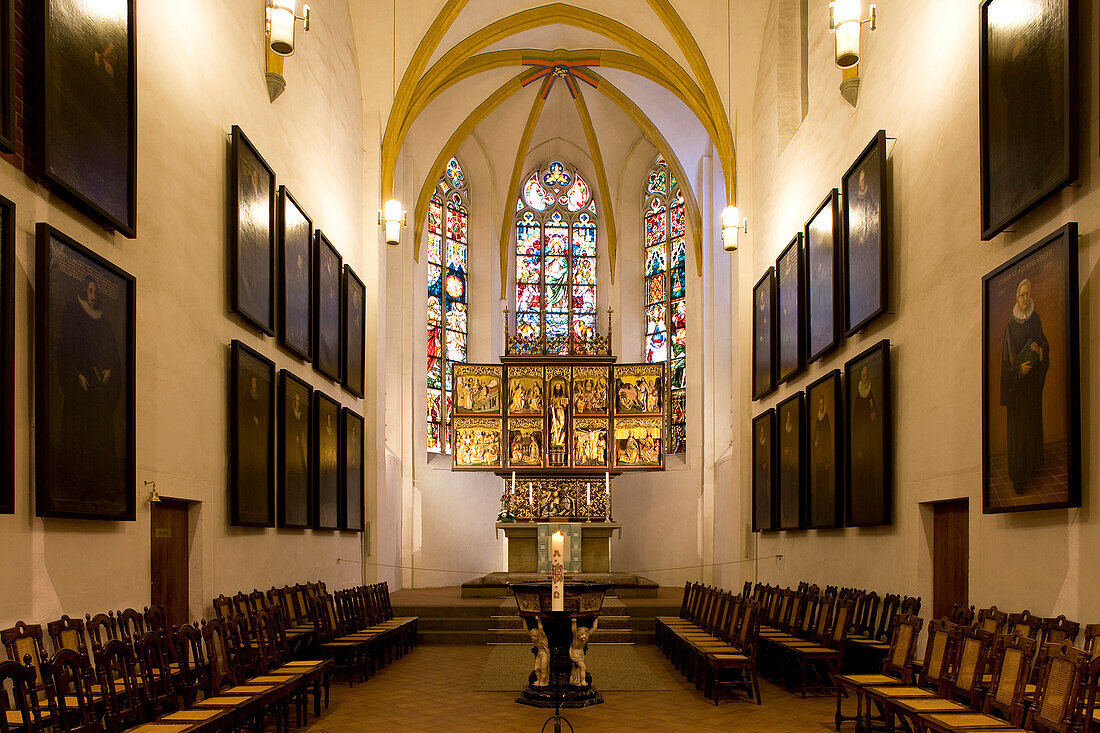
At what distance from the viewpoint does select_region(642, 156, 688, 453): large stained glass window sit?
2502 centimetres

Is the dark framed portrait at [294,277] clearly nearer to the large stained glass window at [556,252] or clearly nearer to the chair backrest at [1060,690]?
the chair backrest at [1060,690]

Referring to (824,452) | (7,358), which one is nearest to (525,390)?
(824,452)

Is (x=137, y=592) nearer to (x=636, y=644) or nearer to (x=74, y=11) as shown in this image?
(x=74, y=11)

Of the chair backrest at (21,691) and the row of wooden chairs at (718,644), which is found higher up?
the chair backrest at (21,691)

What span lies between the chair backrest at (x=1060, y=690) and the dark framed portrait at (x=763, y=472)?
32.2ft

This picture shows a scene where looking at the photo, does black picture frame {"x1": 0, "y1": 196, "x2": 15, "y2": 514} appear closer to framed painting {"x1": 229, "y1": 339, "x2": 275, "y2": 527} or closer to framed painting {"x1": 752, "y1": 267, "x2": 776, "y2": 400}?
framed painting {"x1": 229, "y1": 339, "x2": 275, "y2": 527}

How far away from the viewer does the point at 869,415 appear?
10781 mm

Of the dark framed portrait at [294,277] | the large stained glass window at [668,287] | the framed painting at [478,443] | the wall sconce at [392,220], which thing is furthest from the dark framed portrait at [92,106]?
the large stained glass window at [668,287]

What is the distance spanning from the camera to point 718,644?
1035 centimetres

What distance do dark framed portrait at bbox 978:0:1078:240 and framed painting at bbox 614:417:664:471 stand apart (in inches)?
543

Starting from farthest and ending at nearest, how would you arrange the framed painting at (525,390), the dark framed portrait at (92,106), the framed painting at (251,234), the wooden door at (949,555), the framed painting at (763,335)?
1. the framed painting at (525,390)
2. the framed painting at (763,335)
3. the framed painting at (251,234)
4. the wooden door at (949,555)
5. the dark framed portrait at (92,106)

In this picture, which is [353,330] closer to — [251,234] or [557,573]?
[251,234]

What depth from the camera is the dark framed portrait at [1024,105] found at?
6473mm

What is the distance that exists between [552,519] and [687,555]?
13.8 feet
